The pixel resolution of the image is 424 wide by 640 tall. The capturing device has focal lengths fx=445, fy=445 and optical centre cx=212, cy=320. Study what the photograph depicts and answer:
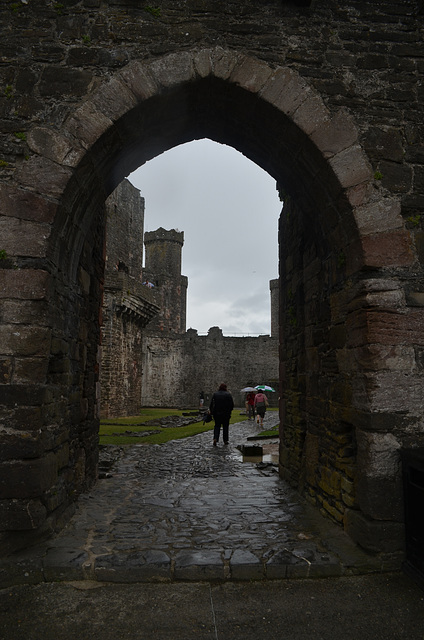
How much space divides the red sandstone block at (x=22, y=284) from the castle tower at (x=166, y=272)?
102ft

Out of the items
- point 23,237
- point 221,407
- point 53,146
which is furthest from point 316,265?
point 221,407

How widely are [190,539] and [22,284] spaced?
2603 millimetres

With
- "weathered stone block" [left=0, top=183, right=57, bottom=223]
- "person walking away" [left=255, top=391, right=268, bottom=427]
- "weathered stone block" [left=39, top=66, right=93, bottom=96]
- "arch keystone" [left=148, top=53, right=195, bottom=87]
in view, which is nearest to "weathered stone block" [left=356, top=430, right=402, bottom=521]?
"weathered stone block" [left=0, top=183, right=57, bottom=223]

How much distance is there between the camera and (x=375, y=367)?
365 cm

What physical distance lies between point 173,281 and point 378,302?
3237cm

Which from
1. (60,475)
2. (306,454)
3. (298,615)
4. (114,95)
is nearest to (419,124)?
(114,95)

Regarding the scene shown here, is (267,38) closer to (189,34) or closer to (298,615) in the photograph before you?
(189,34)

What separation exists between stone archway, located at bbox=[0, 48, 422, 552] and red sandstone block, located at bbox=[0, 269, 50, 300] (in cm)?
1

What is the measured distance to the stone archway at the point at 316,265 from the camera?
11.7ft

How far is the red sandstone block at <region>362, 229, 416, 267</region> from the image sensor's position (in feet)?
12.5

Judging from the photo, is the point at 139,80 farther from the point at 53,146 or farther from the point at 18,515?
the point at 18,515

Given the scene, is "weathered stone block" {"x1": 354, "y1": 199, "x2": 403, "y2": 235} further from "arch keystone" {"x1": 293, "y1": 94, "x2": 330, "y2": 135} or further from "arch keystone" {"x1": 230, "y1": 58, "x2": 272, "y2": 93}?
"arch keystone" {"x1": 230, "y1": 58, "x2": 272, "y2": 93}

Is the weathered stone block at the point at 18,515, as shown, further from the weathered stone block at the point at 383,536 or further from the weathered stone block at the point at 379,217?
the weathered stone block at the point at 379,217

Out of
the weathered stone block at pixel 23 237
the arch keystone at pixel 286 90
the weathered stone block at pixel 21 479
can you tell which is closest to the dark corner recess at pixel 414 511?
the weathered stone block at pixel 21 479
